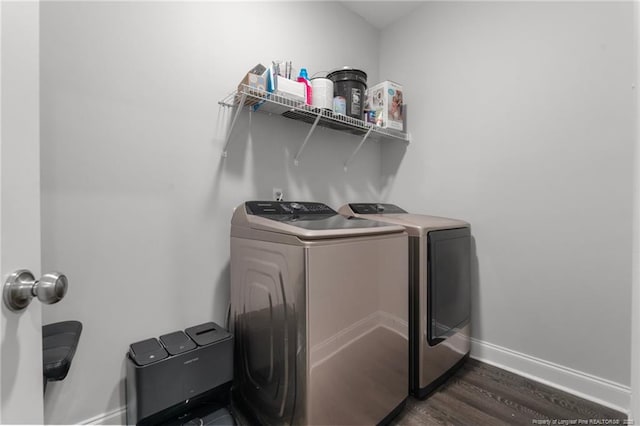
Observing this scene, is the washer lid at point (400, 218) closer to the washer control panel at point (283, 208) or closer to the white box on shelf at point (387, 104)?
the washer control panel at point (283, 208)

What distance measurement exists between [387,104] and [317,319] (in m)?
1.77

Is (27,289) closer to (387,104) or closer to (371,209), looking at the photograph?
(371,209)

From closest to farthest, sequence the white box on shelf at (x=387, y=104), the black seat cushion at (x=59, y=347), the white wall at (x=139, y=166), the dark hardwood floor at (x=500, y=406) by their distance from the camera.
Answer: the black seat cushion at (x=59, y=347), the white wall at (x=139, y=166), the dark hardwood floor at (x=500, y=406), the white box on shelf at (x=387, y=104)

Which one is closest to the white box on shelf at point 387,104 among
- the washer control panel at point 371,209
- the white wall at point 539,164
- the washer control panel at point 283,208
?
the white wall at point 539,164

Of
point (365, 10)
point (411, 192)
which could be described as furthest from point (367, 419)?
point (365, 10)

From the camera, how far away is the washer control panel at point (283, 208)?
148 centimetres

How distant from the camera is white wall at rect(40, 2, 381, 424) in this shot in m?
1.22

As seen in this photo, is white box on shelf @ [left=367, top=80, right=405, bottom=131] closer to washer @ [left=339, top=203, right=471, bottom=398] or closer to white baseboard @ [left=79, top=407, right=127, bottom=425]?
washer @ [left=339, top=203, right=471, bottom=398]

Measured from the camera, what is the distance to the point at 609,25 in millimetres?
1538

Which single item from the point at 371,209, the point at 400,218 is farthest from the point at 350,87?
the point at 400,218

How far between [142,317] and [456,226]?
1.90 m

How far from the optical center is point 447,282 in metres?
1.74

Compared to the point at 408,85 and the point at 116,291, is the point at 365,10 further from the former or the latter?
the point at 116,291

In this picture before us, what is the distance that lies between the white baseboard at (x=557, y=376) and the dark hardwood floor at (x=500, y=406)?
0.04 m
